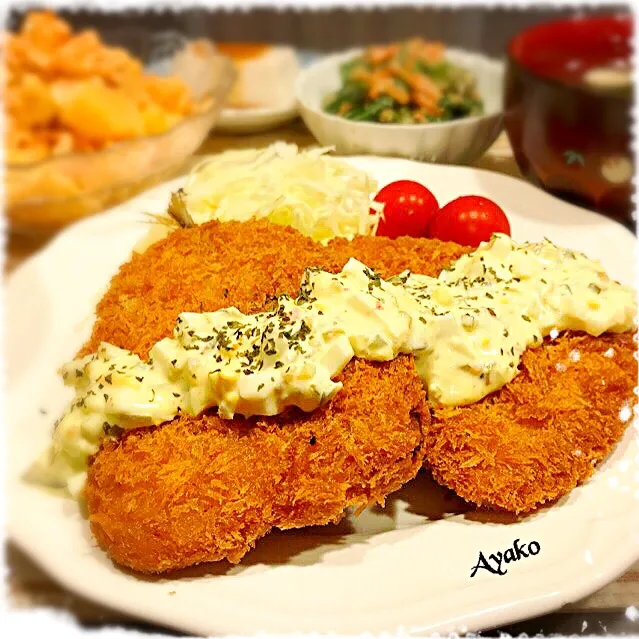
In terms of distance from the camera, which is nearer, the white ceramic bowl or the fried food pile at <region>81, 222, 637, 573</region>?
the fried food pile at <region>81, 222, 637, 573</region>

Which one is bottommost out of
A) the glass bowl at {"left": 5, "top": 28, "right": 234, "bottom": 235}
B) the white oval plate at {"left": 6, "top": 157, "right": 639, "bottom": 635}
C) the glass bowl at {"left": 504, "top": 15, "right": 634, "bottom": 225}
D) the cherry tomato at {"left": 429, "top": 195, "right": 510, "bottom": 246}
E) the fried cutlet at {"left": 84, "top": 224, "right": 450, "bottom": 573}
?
the white oval plate at {"left": 6, "top": 157, "right": 639, "bottom": 635}

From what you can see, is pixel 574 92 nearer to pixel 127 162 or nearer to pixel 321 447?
pixel 321 447

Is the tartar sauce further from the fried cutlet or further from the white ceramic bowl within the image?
the white ceramic bowl

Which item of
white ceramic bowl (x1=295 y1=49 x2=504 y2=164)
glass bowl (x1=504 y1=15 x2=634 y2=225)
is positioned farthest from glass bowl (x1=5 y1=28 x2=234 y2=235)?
glass bowl (x1=504 y1=15 x2=634 y2=225)

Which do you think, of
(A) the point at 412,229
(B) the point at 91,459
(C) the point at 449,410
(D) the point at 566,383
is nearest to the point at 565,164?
(A) the point at 412,229

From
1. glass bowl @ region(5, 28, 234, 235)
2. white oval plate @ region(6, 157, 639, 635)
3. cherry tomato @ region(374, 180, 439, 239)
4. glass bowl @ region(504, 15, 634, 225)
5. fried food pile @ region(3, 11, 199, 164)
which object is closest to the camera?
white oval plate @ region(6, 157, 639, 635)

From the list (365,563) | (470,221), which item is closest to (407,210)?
(470,221)

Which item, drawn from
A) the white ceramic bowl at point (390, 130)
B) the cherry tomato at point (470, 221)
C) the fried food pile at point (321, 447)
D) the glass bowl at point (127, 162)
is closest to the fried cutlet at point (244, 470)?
the fried food pile at point (321, 447)

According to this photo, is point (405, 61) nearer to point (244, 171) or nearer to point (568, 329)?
point (244, 171)
